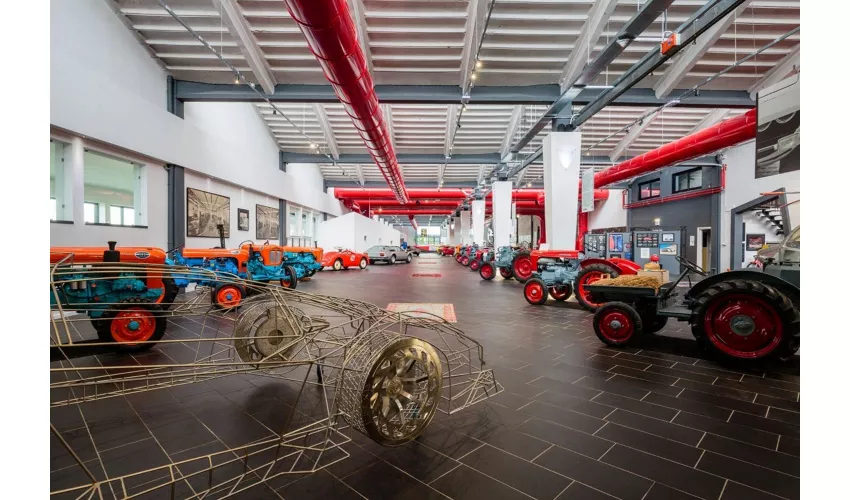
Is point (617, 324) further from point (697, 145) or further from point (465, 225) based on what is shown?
point (465, 225)

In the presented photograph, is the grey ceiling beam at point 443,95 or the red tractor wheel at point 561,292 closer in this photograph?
the red tractor wheel at point 561,292

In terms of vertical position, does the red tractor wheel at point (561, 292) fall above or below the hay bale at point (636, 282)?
below

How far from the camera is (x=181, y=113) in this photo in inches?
359

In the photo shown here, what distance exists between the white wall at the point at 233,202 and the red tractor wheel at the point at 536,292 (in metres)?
8.52

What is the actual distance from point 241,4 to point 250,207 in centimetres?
748

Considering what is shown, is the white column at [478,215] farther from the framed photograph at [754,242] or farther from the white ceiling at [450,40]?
the white ceiling at [450,40]

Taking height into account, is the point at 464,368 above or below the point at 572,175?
below

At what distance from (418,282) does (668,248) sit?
930 centimetres

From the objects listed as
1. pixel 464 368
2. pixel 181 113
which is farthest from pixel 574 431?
pixel 181 113

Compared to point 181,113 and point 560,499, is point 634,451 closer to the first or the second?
point 560,499

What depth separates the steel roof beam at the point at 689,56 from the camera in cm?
688

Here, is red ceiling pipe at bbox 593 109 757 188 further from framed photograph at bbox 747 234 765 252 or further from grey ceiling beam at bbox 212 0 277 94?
grey ceiling beam at bbox 212 0 277 94

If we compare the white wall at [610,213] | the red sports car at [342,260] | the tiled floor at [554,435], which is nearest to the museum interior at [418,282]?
the tiled floor at [554,435]

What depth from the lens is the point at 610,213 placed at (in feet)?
66.4
